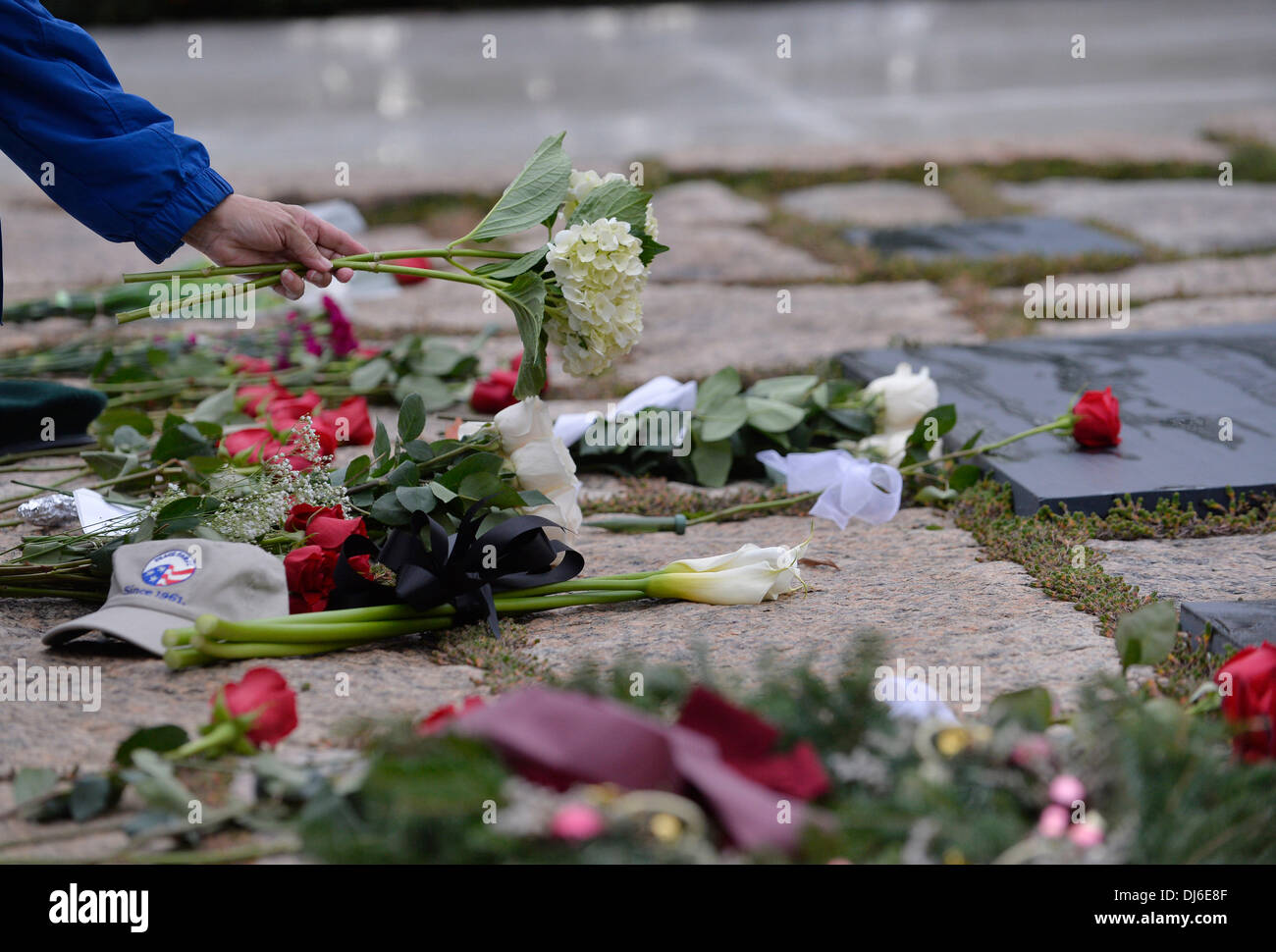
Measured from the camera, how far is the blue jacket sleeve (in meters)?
1.70

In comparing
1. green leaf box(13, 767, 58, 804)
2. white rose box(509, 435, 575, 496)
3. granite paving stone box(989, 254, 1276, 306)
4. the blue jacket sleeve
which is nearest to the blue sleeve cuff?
the blue jacket sleeve

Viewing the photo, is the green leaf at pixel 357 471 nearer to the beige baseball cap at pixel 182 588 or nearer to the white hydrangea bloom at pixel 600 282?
the beige baseball cap at pixel 182 588

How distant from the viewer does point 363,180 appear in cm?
481

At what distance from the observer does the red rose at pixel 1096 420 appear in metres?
2.09

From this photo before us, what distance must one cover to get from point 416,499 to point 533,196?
0.43 metres

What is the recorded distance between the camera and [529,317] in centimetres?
164

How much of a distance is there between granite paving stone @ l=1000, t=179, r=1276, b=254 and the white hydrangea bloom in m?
2.71

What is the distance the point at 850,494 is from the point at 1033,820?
980mm

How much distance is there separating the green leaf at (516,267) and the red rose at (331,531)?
0.37m

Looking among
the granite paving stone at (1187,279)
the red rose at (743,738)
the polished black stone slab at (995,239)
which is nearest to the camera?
the red rose at (743,738)

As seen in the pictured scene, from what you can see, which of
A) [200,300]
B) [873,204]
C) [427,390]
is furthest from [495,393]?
[873,204]

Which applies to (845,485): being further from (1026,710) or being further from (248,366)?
(248,366)

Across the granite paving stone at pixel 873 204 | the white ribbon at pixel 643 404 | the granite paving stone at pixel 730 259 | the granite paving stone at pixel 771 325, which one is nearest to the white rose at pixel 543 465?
the white ribbon at pixel 643 404
